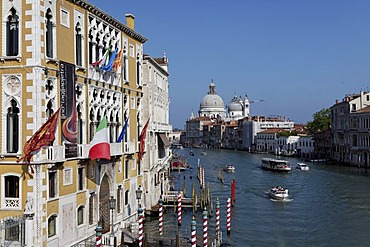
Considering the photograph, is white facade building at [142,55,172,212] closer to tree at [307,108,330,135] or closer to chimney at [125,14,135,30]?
chimney at [125,14,135,30]

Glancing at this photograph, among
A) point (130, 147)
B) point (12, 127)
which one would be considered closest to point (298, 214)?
point (130, 147)

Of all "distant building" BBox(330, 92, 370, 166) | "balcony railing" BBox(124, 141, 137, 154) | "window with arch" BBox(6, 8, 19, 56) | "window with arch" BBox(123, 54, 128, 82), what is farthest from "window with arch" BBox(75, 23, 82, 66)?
"distant building" BBox(330, 92, 370, 166)

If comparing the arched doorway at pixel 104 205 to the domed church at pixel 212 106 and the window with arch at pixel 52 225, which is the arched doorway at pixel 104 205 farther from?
the domed church at pixel 212 106

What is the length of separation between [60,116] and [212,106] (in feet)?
381

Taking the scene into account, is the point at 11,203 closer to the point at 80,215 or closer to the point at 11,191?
the point at 11,191

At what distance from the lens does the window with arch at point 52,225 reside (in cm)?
1055

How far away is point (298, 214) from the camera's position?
21.0 meters

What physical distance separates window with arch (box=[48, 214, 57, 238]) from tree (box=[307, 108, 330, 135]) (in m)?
56.5

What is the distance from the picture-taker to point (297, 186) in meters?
30.6

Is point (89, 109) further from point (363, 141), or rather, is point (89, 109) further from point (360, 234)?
point (363, 141)

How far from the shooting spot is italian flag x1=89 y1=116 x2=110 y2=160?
12188 mm

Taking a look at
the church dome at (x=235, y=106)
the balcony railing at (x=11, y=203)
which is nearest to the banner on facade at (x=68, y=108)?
the balcony railing at (x=11, y=203)

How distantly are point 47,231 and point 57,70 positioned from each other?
11.3 ft

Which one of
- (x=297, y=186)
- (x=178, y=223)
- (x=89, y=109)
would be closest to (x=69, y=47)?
(x=89, y=109)
